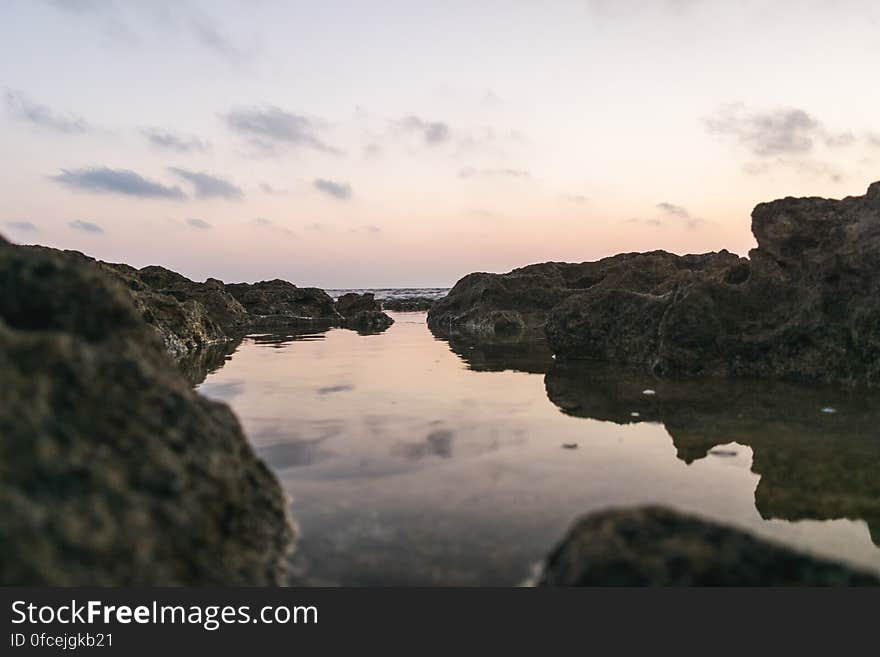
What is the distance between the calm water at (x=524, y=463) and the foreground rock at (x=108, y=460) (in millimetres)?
653

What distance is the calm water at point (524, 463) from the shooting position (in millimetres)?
3688

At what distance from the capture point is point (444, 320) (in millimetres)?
29609

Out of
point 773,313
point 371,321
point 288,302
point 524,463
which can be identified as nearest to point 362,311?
point 371,321

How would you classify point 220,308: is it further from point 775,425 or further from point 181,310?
point 775,425

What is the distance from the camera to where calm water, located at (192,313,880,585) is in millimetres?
3688

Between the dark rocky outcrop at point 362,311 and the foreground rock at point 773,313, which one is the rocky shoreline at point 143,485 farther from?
the dark rocky outcrop at point 362,311

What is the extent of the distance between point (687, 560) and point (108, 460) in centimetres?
252

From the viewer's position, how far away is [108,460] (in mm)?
2473

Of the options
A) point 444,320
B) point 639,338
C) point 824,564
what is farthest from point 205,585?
point 444,320

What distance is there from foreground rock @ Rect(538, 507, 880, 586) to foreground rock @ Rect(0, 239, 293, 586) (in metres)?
1.74

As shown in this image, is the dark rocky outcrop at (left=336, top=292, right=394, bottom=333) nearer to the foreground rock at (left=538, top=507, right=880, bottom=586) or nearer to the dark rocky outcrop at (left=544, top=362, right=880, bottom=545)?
the dark rocky outcrop at (left=544, top=362, right=880, bottom=545)

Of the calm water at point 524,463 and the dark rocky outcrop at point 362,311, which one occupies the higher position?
the dark rocky outcrop at point 362,311

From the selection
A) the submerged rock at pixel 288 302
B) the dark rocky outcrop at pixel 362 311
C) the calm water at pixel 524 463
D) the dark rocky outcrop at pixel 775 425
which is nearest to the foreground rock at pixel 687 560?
the calm water at pixel 524 463

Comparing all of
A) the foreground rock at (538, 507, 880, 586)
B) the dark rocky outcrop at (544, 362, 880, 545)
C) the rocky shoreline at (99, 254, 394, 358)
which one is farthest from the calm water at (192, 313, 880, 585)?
the rocky shoreline at (99, 254, 394, 358)
